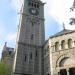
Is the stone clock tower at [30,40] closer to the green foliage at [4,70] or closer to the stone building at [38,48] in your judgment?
the stone building at [38,48]

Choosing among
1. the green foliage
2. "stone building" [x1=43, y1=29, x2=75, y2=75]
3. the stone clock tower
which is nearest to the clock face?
the stone clock tower

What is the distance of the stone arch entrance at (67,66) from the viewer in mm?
26967

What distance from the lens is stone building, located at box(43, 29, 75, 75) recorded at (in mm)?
27531

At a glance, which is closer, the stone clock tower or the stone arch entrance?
the stone arch entrance

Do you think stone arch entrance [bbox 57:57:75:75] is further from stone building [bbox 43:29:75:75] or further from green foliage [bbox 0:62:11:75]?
green foliage [bbox 0:62:11:75]

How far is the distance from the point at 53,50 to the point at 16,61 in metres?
7.09

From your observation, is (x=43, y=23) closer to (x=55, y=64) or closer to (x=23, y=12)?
(x=23, y=12)

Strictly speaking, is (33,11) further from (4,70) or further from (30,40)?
(4,70)

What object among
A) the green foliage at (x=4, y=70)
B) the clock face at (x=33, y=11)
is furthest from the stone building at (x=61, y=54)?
the clock face at (x=33, y=11)

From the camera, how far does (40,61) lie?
34438mm

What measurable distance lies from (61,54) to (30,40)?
31.9 feet

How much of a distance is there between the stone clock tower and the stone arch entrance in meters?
6.05

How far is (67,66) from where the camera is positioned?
89.8 feet

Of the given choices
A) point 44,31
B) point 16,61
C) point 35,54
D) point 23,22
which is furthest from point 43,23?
point 16,61
